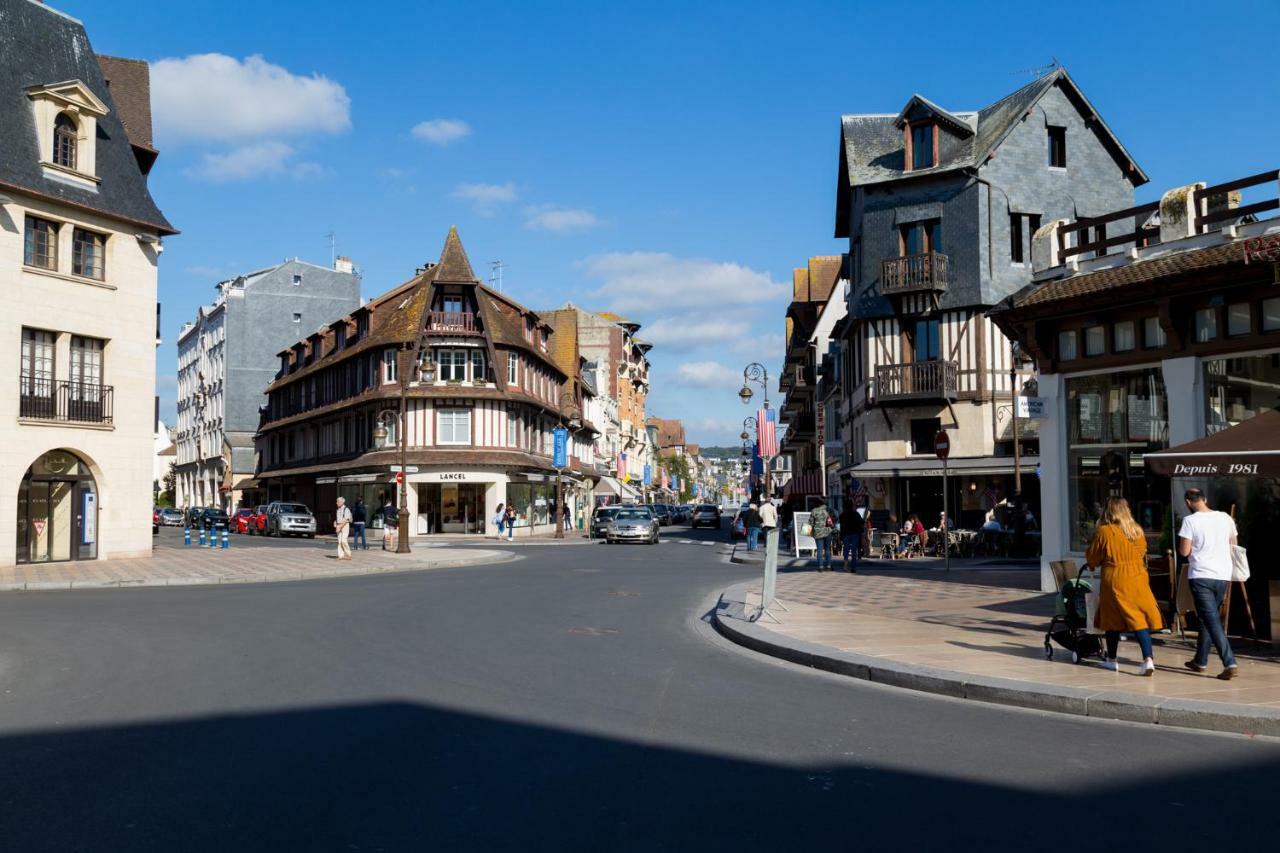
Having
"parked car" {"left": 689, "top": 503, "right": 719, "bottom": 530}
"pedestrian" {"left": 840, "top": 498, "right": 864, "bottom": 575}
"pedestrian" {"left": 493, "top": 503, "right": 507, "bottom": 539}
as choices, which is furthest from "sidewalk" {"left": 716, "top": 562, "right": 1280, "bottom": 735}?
"parked car" {"left": 689, "top": 503, "right": 719, "bottom": 530}

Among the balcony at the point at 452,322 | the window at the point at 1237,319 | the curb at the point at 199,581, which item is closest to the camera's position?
the window at the point at 1237,319

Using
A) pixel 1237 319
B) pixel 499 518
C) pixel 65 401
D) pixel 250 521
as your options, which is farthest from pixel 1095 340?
pixel 250 521

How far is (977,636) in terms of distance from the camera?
12391 millimetres

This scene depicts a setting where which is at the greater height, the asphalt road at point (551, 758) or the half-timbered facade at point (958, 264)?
the half-timbered facade at point (958, 264)

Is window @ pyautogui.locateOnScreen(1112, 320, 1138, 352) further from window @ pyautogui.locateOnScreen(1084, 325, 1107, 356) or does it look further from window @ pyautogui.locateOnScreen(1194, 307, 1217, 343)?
window @ pyautogui.locateOnScreen(1194, 307, 1217, 343)

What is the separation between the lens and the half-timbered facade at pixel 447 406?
50.7 metres

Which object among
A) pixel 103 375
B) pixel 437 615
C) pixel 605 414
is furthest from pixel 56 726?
pixel 605 414

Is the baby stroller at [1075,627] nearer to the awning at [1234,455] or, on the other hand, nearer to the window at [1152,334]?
the awning at [1234,455]

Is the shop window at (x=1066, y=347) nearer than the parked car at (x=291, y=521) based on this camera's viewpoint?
Yes

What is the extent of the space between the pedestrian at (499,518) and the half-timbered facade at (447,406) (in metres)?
0.79

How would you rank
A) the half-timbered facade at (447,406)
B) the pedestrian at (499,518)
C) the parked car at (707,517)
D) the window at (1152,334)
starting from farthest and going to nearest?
the parked car at (707,517) → the half-timbered facade at (447,406) → the pedestrian at (499,518) → the window at (1152,334)

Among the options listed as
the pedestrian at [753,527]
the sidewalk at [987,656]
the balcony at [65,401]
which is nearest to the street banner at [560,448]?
the pedestrian at [753,527]

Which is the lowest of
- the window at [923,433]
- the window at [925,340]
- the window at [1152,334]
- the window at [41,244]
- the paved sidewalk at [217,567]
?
the paved sidewalk at [217,567]

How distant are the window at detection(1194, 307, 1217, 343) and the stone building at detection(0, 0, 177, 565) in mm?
24304
